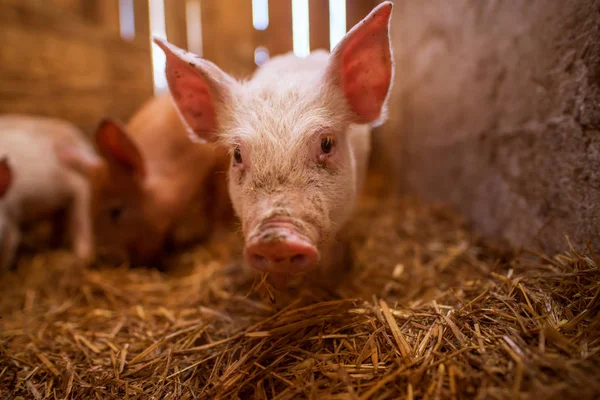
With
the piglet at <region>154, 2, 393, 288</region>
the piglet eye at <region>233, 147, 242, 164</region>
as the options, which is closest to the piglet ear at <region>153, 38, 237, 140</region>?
the piglet at <region>154, 2, 393, 288</region>

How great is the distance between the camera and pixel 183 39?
6.56 meters

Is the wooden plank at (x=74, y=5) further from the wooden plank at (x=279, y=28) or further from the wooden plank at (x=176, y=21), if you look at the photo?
the wooden plank at (x=279, y=28)

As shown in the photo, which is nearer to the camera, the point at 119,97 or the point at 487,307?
the point at 487,307

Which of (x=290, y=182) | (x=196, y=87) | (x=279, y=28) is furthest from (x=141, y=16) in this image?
(x=290, y=182)

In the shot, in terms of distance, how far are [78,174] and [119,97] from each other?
1.59m

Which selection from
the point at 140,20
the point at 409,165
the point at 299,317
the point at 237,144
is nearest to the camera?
the point at 299,317

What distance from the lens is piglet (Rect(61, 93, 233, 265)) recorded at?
149 inches

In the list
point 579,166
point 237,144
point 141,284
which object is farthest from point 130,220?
point 579,166

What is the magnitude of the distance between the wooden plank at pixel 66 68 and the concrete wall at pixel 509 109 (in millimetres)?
3733

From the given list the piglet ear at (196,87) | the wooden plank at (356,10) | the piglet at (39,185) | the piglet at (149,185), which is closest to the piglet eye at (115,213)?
the piglet at (149,185)

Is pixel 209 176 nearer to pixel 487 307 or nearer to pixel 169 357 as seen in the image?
pixel 169 357

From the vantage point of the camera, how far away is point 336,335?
192 cm

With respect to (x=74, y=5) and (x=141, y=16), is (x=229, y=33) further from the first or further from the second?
(x=74, y=5)

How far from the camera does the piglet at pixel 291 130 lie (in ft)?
5.82
